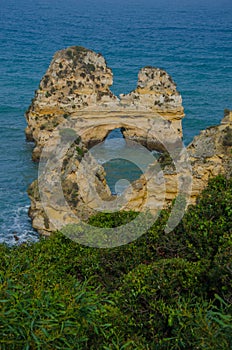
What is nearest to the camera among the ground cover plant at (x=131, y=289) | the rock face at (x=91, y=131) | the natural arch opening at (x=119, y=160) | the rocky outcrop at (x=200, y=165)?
the ground cover plant at (x=131, y=289)

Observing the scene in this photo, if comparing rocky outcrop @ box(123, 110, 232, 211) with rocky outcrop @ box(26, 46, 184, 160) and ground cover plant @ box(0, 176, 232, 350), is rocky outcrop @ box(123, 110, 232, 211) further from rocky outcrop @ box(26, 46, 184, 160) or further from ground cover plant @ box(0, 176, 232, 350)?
rocky outcrop @ box(26, 46, 184, 160)

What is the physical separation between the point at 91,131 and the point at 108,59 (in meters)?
39.8

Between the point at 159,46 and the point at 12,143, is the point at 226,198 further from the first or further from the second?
the point at 159,46

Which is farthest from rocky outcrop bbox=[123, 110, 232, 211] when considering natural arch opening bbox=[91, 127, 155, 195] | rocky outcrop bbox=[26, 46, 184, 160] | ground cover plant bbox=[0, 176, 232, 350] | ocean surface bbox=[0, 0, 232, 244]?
rocky outcrop bbox=[26, 46, 184, 160]

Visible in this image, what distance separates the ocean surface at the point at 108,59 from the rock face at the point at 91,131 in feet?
6.23

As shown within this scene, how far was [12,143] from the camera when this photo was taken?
42.6 metres

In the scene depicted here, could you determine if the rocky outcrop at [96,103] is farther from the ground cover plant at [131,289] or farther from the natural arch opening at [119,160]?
the ground cover plant at [131,289]

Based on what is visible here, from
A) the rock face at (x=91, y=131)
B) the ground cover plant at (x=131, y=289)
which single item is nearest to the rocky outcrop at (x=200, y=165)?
the rock face at (x=91, y=131)

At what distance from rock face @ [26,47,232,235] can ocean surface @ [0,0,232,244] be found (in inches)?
74.7

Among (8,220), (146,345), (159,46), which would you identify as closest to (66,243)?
(146,345)

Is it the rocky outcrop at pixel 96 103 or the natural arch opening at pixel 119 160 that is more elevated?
the rocky outcrop at pixel 96 103

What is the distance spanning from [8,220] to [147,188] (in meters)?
9.02

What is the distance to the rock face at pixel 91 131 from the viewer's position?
2355 cm

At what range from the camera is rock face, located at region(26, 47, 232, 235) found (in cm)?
2355
